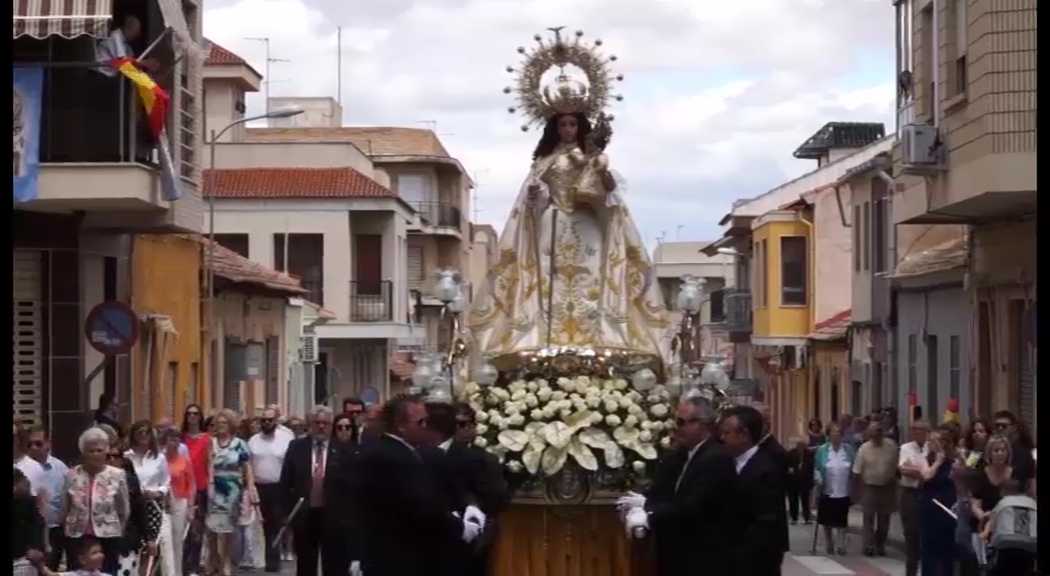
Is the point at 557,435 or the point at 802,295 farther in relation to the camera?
the point at 802,295

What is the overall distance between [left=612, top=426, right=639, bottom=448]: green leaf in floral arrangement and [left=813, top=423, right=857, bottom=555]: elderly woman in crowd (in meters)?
12.1

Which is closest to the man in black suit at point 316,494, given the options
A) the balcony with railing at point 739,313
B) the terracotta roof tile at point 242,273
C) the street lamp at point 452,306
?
the street lamp at point 452,306

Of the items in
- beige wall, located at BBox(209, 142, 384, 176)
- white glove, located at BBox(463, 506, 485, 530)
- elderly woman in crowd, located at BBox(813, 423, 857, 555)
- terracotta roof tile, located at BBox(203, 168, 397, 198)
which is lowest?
elderly woman in crowd, located at BBox(813, 423, 857, 555)

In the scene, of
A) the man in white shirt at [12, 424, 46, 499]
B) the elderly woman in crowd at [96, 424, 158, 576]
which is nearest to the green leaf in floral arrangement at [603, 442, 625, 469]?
the elderly woman in crowd at [96, 424, 158, 576]

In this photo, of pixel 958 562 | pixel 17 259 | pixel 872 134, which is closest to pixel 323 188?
pixel 872 134

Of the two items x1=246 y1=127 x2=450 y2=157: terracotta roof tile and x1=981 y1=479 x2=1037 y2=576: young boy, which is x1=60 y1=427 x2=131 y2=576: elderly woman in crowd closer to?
x1=981 y1=479 x2=1037 y2=576: young boy

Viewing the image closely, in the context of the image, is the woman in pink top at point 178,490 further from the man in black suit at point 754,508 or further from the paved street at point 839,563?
the man in black suit at point 754,508

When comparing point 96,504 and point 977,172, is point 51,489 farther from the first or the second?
point 977,172

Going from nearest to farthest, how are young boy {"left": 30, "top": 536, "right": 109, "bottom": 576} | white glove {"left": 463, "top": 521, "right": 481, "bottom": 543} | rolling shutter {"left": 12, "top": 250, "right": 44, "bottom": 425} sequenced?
white glove {"left": 463, "top": 521, "right": 481, "bottom": 543}, young boy {"left": 30, "top": 536, "right": 109, "bottom": 576}, rolling shutter {"left": 12, "top": 250, "right": 44, "bottom": 425}

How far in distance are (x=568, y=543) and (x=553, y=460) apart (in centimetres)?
54

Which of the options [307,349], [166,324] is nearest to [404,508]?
[166,324]

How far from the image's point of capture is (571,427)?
1472 cm

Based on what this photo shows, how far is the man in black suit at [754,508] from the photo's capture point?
40.3 ft

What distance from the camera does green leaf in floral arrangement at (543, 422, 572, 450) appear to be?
14609 mm
